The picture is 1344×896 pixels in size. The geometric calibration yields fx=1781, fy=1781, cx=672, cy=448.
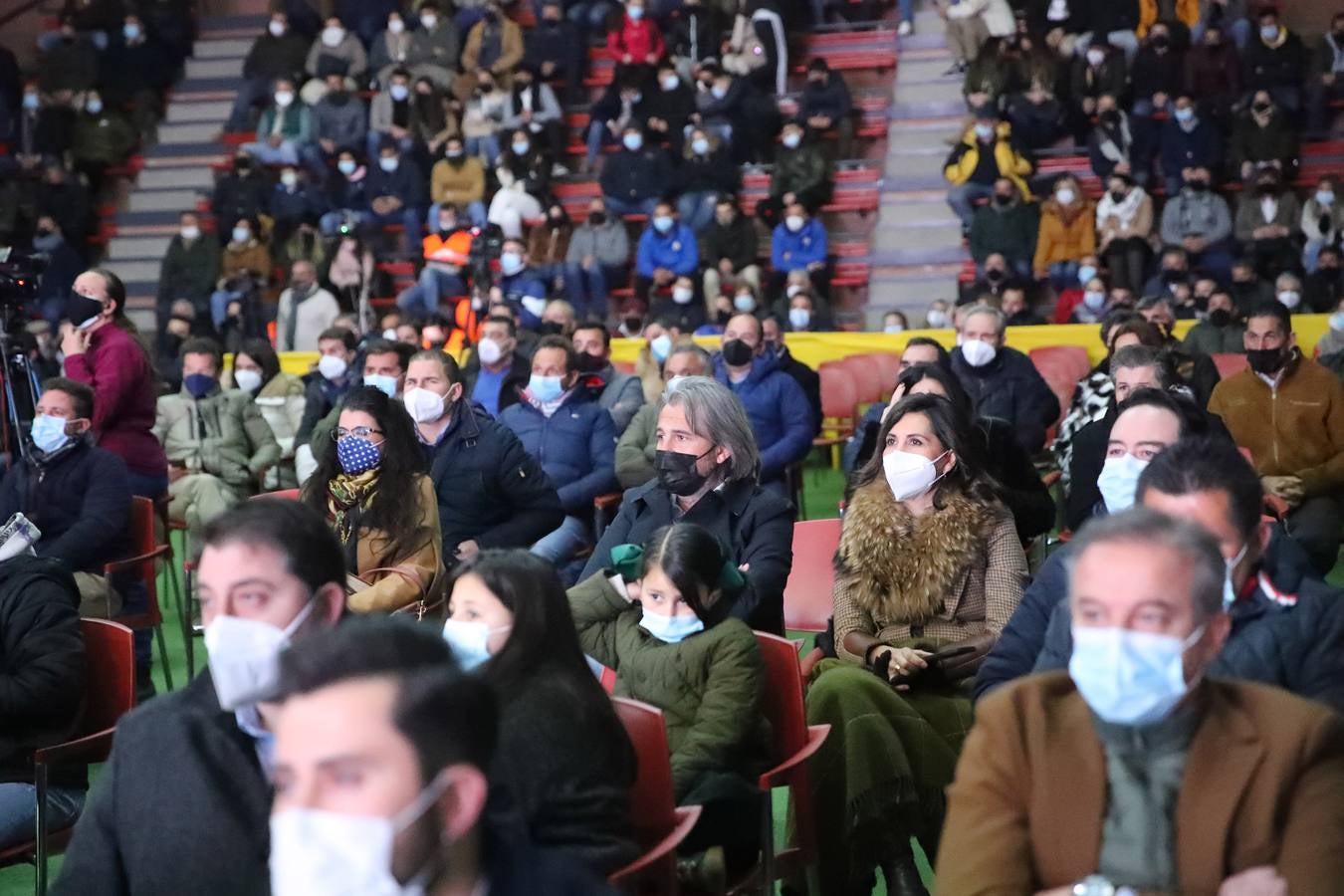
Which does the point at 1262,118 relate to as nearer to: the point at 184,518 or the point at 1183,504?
the point at 184,518

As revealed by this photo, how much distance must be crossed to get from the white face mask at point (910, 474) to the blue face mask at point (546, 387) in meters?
2.89

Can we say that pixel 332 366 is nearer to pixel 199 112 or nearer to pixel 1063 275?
pixel 1063 275

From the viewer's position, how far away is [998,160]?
14.0 m

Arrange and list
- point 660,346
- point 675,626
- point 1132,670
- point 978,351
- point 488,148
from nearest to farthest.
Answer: point 1132,670, point 675,626, point 978,351, point 660,346, point 488,148

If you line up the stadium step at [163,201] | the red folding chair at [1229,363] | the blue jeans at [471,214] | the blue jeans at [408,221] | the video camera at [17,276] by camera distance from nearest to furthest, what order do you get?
1. the video camera at [17,276]
2. the red folding chair at [1229,363]
3. the blue jeans at [471,214]
4. the blue jeans at [408,221]
5. the stadium step at [163,201]

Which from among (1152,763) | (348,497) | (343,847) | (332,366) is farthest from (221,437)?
(343,847)

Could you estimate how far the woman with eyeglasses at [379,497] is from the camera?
4.63 metres

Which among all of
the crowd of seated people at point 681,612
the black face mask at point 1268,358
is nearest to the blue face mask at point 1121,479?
the crowd of seated people at point 681,612

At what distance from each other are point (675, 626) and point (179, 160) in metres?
13.9

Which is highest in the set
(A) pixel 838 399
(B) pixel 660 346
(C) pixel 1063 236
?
(B) pixel 660 346

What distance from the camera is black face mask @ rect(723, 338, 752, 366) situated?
303 inches

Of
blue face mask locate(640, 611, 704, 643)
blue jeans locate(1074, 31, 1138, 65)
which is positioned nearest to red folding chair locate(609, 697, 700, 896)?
blue face mask locate(640, 611, 704, 643)

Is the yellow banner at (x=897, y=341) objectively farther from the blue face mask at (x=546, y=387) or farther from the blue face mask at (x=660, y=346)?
the blue face mask at (x=546, y=387)

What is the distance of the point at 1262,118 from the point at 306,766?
1320 centimetres
